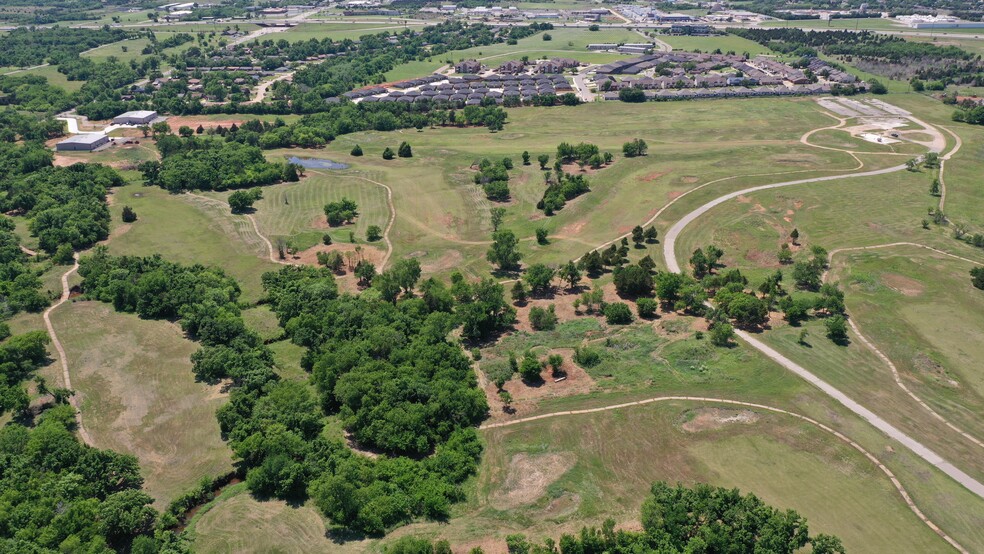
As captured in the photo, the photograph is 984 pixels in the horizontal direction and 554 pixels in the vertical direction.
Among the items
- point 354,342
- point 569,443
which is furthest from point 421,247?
point 569,443

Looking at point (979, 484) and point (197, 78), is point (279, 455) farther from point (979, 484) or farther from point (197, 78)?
point (197, 78)

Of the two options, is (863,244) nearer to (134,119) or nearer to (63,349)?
(63,349)

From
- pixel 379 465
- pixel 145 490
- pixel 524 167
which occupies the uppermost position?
pixel 524 167

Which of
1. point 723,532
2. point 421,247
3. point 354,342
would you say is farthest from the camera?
point 421,247

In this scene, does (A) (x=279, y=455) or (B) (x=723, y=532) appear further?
(A) (x=279, y=455)

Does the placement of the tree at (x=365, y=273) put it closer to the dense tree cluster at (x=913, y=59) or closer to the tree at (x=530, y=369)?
the tree at (x=530, y=369)

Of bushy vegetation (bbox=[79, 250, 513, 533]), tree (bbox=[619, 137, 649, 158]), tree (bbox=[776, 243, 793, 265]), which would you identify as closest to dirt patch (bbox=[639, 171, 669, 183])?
tree (bbox=[619, 137, 649, 158])

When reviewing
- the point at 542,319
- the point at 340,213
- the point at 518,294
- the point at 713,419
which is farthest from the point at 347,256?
the point at 713,419
